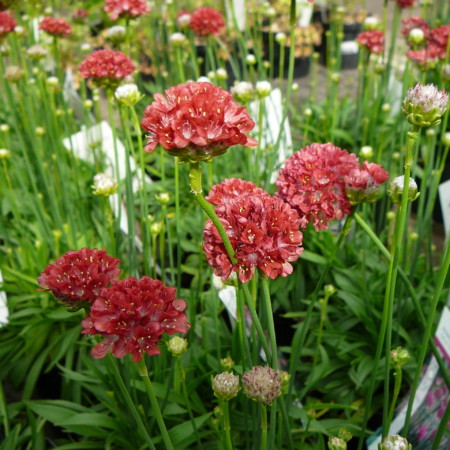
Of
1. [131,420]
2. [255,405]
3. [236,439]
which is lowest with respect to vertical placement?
[236,439]

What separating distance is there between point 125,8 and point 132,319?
3.54ft

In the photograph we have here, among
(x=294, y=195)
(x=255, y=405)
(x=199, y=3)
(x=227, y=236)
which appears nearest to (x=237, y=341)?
(x=255, y=405)

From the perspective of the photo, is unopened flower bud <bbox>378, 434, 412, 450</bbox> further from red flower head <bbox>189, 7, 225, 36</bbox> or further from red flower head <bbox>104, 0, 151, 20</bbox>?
red flower head <bbox>189, 7, 225, 36</bbox>

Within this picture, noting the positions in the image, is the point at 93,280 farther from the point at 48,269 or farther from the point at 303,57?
the point at 303,57

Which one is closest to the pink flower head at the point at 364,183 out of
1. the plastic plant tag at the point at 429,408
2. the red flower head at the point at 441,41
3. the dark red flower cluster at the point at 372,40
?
the plastic plant tag at the point at 429,408

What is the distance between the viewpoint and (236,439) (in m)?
1.16

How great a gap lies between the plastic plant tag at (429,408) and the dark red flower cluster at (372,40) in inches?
41.4

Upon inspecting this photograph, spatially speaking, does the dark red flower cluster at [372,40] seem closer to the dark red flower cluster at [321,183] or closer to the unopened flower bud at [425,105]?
the dark red flower cluster at [321,183]

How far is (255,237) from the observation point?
64 cm

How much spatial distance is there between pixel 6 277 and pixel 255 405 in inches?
39.3

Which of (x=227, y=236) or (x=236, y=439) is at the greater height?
(x=227, y=236)

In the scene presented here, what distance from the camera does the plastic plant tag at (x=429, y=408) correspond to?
3.00 ft

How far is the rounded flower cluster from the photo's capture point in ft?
2.12

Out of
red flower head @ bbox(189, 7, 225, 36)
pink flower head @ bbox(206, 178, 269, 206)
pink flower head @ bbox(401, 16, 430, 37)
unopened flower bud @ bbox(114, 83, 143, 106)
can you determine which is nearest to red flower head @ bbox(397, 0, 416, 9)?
pink flower head @ bbox(401, 16, 430, 37)
